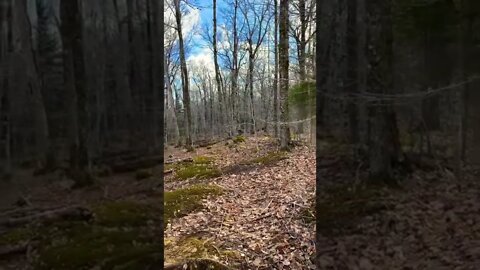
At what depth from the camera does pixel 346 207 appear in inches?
88.7

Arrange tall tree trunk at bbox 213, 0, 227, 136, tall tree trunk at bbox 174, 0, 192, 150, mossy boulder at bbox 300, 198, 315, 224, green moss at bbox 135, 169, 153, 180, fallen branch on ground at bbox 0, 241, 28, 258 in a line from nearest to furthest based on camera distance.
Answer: fallen branch on ground at bbox 0, 241, 28, 258, green moss at bbox 135, 169, 153, 180, mossy boulder at bbox 300, 198, 315, 224, tall tree trunk at bbox 174, 0, 192, 150, tall tree trunk at bbox 213, 0, 227, 136

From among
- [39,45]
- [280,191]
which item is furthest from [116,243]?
[280,191]

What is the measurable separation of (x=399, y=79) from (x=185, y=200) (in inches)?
101

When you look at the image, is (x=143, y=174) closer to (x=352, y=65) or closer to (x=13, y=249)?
(x=13, y=249)

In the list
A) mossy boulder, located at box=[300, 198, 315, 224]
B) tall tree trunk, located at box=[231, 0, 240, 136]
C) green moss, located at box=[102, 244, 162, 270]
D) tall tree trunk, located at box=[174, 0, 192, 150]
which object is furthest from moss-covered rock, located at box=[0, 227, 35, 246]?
tall tree trunk, located at box=[231, 0, 240, 136]

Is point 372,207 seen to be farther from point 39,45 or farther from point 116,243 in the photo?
point 39,45

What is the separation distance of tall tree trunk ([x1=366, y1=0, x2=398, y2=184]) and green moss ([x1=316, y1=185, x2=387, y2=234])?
112mm

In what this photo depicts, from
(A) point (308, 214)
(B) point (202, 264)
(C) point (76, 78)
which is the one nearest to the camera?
(C) point (76, 78)

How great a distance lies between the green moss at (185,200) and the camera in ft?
11.9

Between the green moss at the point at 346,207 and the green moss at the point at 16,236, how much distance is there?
160 cm

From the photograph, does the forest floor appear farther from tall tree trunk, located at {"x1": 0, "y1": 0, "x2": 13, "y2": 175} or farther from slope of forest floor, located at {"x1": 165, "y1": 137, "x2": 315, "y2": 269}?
tall tree trunk, located at {"x1": 0, "y1": 0, "x2": 13, "y2": 175}

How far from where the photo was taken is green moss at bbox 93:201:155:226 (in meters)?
1.90

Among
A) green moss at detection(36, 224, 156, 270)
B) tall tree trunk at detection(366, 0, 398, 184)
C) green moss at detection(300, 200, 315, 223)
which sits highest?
tall tree trunk at detection(366, 0, 398, 184)

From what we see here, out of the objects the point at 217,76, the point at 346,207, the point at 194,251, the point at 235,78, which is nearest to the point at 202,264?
the point at 194,251
